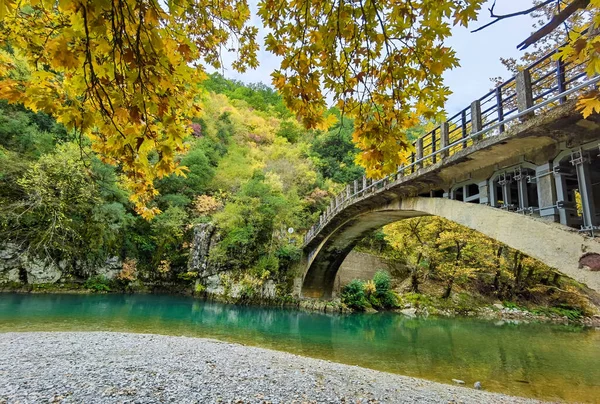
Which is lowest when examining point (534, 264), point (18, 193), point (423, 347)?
point (423, 347)

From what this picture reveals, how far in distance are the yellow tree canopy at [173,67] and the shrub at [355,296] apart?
1609 centimetres

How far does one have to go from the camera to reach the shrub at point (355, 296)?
17312mm

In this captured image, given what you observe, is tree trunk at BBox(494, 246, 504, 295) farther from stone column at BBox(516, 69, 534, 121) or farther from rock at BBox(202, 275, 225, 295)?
stone column at BBox(516, 69, 534, 121)

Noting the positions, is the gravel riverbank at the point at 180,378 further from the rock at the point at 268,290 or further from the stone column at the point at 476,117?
the rock at the point at 268,290

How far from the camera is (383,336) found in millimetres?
11164

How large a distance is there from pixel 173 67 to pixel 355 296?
17135 millimetres

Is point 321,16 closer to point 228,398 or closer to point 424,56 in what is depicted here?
point 424,56

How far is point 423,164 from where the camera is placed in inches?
320

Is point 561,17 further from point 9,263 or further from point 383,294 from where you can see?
point 9,263

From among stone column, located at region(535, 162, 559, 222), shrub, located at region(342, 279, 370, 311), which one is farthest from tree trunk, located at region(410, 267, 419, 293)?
stone column, located at region(535, 162, 559, 222)

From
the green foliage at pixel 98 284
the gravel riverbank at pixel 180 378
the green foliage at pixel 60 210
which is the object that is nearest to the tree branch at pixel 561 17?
the gravel riverbank at pixel 180 378

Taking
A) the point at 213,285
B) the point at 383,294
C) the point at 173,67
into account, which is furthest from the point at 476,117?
the point at 213,285

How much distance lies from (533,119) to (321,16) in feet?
13.4

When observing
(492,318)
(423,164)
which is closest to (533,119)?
(423,164)
